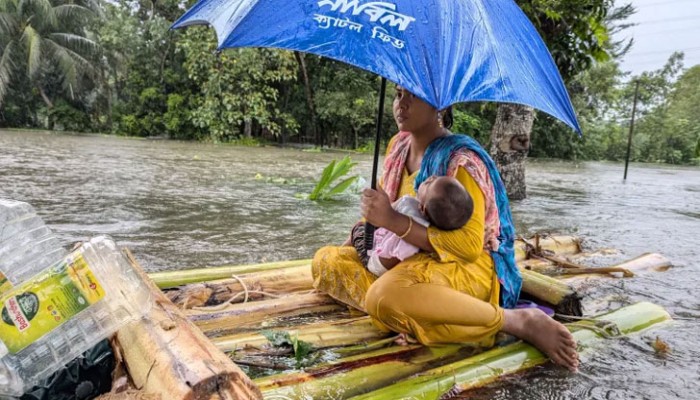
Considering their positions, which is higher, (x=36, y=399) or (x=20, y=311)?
(x=20, y=311)

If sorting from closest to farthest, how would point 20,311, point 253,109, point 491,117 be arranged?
point 20,311
point 253,109
point 491,117

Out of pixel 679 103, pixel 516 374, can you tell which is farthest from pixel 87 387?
pixel 679 103

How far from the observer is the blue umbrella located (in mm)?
1769

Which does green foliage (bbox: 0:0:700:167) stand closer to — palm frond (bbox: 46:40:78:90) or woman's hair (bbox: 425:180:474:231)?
palm frond (bbox: 46:40:78:90)

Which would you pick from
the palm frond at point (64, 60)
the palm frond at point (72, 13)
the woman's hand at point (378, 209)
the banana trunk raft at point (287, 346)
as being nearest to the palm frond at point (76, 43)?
the palm frond at point (64, 60)

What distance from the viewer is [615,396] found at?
2.19m

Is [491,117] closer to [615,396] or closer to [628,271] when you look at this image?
[628,271]

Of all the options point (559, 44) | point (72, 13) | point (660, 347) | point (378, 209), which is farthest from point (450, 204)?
point (72, 13)

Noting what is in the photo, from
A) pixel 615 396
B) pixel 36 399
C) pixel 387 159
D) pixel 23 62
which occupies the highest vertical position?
pixel 23 62

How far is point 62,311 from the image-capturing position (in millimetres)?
1482

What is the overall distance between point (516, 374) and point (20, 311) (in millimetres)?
1820

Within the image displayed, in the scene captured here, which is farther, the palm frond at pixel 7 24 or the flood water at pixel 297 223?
the palm frond at pixel 7 24

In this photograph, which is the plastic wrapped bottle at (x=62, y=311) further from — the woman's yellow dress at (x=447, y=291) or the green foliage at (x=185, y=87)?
the green foliage at (x=185, y=87)

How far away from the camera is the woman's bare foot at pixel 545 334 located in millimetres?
2271
